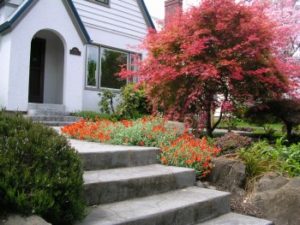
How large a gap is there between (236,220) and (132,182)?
1.20 metres

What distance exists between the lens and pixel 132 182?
3652 mm

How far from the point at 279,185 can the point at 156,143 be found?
1.76 metres

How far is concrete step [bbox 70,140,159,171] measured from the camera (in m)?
3.83

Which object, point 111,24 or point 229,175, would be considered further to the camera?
point 111,24

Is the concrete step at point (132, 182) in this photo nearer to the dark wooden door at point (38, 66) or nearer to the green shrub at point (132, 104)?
the green shrub at point (132, 104)

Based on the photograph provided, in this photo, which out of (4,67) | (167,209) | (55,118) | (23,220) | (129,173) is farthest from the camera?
(55,118)

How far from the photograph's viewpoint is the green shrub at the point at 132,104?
11.1 metres

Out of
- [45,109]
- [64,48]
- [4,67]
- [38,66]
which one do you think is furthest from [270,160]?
[38,66]

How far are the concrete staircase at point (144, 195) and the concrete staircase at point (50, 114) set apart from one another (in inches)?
212

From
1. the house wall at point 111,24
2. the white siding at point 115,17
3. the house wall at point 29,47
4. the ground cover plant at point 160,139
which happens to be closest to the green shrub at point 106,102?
the house wall at point 111,24

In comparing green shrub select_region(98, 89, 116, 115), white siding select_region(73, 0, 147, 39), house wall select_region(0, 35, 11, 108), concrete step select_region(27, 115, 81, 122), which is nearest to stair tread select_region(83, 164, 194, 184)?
concrete step select_region(27, 115, 81, 122)

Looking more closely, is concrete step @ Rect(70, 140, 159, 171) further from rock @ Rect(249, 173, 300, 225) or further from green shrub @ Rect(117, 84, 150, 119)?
green shrub @ Rect(117, 84, 150, 119)

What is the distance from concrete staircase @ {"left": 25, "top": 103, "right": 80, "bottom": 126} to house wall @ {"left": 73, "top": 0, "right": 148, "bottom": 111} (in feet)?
5.44

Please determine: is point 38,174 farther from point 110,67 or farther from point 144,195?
point 110,67
